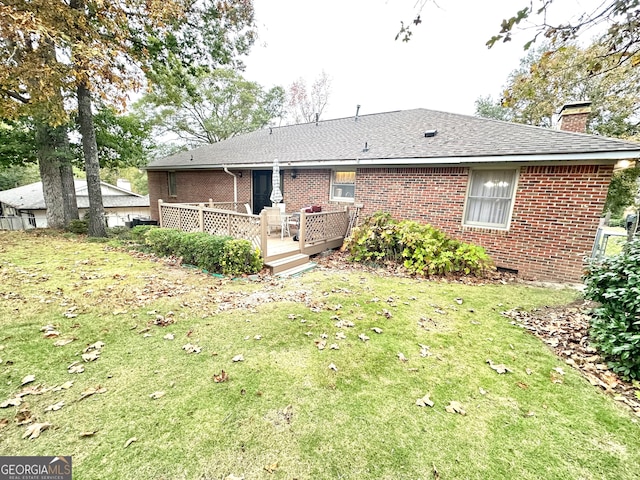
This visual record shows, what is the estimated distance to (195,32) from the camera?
967cm

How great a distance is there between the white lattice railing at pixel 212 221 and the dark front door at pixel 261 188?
424 centimetres

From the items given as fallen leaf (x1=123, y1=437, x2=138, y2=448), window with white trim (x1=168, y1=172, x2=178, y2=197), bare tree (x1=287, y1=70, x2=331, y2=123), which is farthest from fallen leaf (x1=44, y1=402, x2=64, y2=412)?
bare tree (x1=287, y1=70, x2=331, y2=123)

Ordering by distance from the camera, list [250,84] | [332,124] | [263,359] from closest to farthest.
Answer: [263,359]
[332,124]
[250,84]

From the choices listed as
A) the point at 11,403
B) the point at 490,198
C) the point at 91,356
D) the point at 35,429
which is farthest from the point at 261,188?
the point at 35,429

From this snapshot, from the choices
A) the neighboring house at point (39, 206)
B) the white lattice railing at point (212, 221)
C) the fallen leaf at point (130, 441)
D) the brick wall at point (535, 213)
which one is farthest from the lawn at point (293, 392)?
the neighboring house at point (39, 206)

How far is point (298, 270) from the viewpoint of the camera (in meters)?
6.80

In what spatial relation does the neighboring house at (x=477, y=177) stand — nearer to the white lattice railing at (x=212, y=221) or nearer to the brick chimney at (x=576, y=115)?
the brick chimney at (x=576, y=115)

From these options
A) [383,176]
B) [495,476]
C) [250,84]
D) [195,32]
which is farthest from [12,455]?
[250,84]

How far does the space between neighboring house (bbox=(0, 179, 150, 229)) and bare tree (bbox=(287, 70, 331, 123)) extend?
1900cm

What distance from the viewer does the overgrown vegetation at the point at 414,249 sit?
21.5 ft

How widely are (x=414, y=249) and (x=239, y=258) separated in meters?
4.52

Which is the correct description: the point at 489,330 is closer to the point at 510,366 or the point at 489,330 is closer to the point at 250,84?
the point at 510,366

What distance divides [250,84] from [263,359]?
26.4 metres

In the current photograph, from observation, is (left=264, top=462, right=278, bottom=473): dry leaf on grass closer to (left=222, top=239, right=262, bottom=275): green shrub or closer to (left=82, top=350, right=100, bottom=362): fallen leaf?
(left=82, top=350, right=100, bottom=362): fallen leaf
